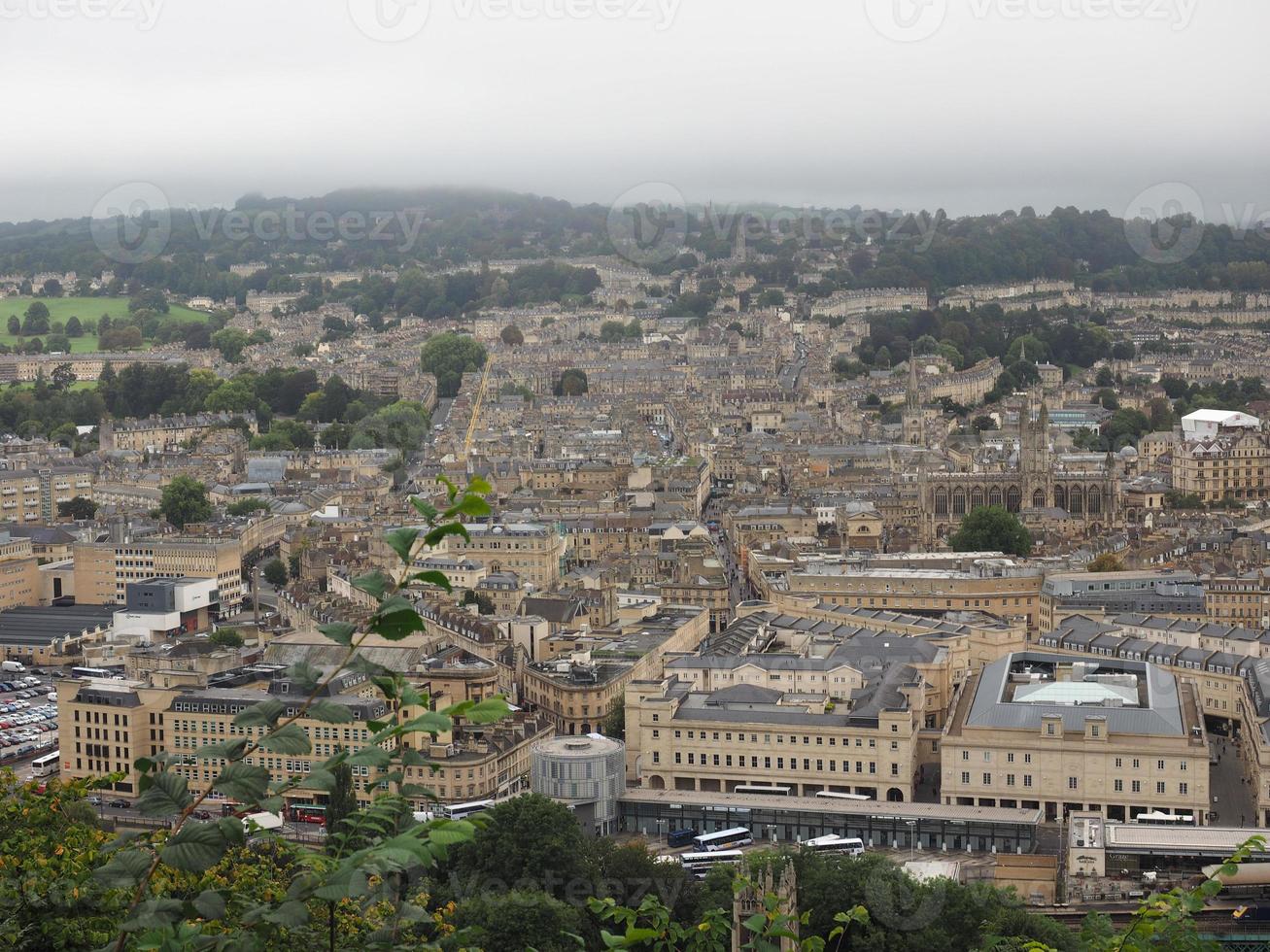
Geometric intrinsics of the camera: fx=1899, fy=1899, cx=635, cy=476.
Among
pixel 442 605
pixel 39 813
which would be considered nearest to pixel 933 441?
pixel 442 605

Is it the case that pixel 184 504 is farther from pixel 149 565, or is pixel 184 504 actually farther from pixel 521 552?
pixel 521 552

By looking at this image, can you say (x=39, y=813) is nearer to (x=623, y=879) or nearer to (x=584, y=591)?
Answer: (x=623, y=879)

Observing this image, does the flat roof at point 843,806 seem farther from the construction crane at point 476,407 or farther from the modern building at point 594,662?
the construction crane at point 476,407

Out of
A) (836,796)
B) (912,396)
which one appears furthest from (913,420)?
(836,796)

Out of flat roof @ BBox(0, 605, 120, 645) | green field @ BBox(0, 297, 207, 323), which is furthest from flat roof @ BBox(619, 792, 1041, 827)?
green field @ BBox(0, 297, 207, 323)

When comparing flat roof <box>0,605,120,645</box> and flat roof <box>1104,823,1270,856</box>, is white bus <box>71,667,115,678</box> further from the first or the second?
flat roof <box>1104,823,1270,856</box>

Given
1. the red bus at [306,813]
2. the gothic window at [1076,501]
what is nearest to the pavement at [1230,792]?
the red bus at [306,813]
